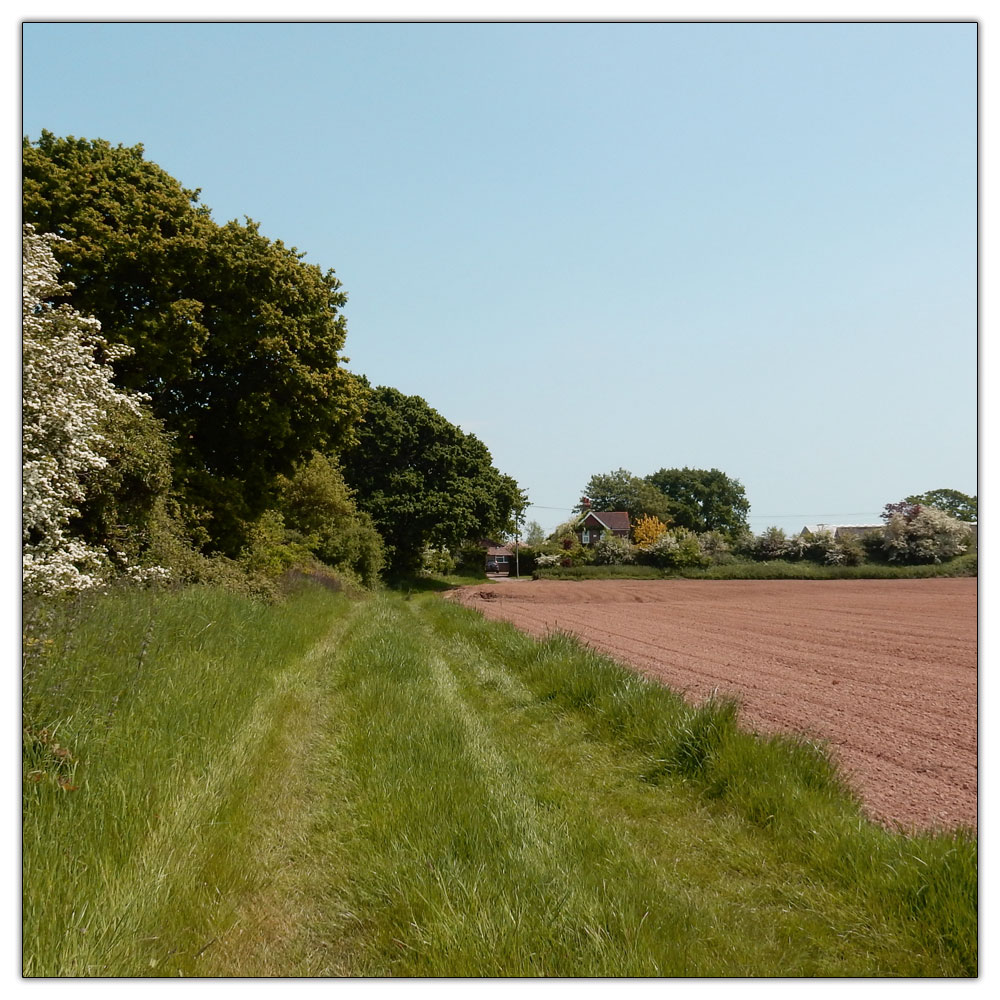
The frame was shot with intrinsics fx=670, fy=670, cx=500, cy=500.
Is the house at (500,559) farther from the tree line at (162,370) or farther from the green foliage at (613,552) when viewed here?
the tree line at (162,370)

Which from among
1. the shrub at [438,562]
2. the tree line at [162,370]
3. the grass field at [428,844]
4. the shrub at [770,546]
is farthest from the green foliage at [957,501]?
the shrub at [770,546]

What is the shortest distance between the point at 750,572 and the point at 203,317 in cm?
4753

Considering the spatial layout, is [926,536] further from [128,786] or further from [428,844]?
[128,786]

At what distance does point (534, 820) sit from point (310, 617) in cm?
1214

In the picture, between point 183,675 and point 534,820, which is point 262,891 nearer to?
point 534,820

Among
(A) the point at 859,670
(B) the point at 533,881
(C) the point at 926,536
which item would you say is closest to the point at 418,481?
(A) the point at 859,670

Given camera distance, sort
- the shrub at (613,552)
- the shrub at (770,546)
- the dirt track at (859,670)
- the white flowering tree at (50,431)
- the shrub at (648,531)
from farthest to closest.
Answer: the shrub at (648,531), the shrub at (613,552), the shrub at (770,546), the white flowering tree at (50,431), the dirt track at (859,670)

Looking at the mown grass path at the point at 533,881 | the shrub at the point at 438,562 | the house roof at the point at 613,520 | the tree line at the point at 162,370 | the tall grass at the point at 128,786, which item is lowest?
the shrub at the point at 438,562

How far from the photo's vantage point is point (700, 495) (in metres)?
109

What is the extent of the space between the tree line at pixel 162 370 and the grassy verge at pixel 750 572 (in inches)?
897

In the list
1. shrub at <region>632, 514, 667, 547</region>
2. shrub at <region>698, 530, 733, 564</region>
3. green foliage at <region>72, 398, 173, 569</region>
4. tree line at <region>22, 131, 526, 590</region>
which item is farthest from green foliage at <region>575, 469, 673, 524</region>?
green foliage at <region>72, 398, 173, 569</region>

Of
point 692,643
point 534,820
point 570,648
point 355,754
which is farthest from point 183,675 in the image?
point 692,643

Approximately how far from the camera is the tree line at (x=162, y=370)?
8.93 meters

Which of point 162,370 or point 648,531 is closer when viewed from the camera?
point 162,370
